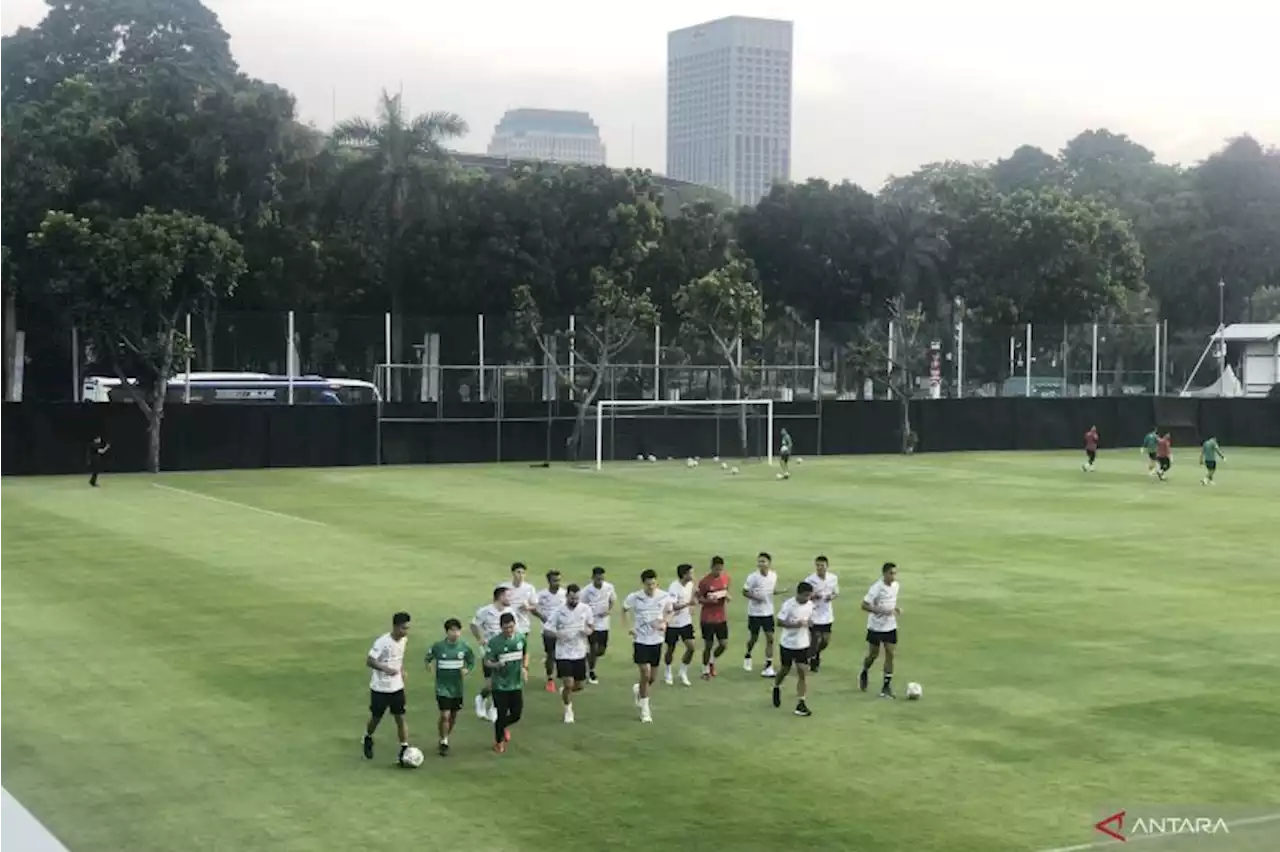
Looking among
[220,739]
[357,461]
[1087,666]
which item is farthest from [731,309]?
[220,739]

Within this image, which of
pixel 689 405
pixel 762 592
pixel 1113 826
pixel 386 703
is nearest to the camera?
pixel 1113 826

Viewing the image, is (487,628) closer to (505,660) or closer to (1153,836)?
(505,660)

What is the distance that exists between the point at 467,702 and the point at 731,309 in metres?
47.3

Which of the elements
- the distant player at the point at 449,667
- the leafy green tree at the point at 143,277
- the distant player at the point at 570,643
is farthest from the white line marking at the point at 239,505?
the distant player at the point at 449,667

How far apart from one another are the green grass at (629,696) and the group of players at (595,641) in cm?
36

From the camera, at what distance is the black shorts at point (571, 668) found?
55.2 ft

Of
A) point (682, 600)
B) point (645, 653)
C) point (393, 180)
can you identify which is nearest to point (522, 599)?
point (645, 653)

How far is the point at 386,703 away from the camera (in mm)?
15102

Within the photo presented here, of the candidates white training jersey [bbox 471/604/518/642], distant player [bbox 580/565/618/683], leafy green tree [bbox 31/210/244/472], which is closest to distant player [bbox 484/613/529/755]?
white training jersey [bbox 471/604/518/642]

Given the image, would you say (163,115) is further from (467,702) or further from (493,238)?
(467,702)

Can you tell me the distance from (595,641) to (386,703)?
4202 mm

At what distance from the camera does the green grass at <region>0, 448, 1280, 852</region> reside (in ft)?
44.1

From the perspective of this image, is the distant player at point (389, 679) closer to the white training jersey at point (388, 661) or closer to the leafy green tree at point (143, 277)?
the white training jersey at point (388, 661)

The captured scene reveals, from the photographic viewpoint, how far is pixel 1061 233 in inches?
3162
